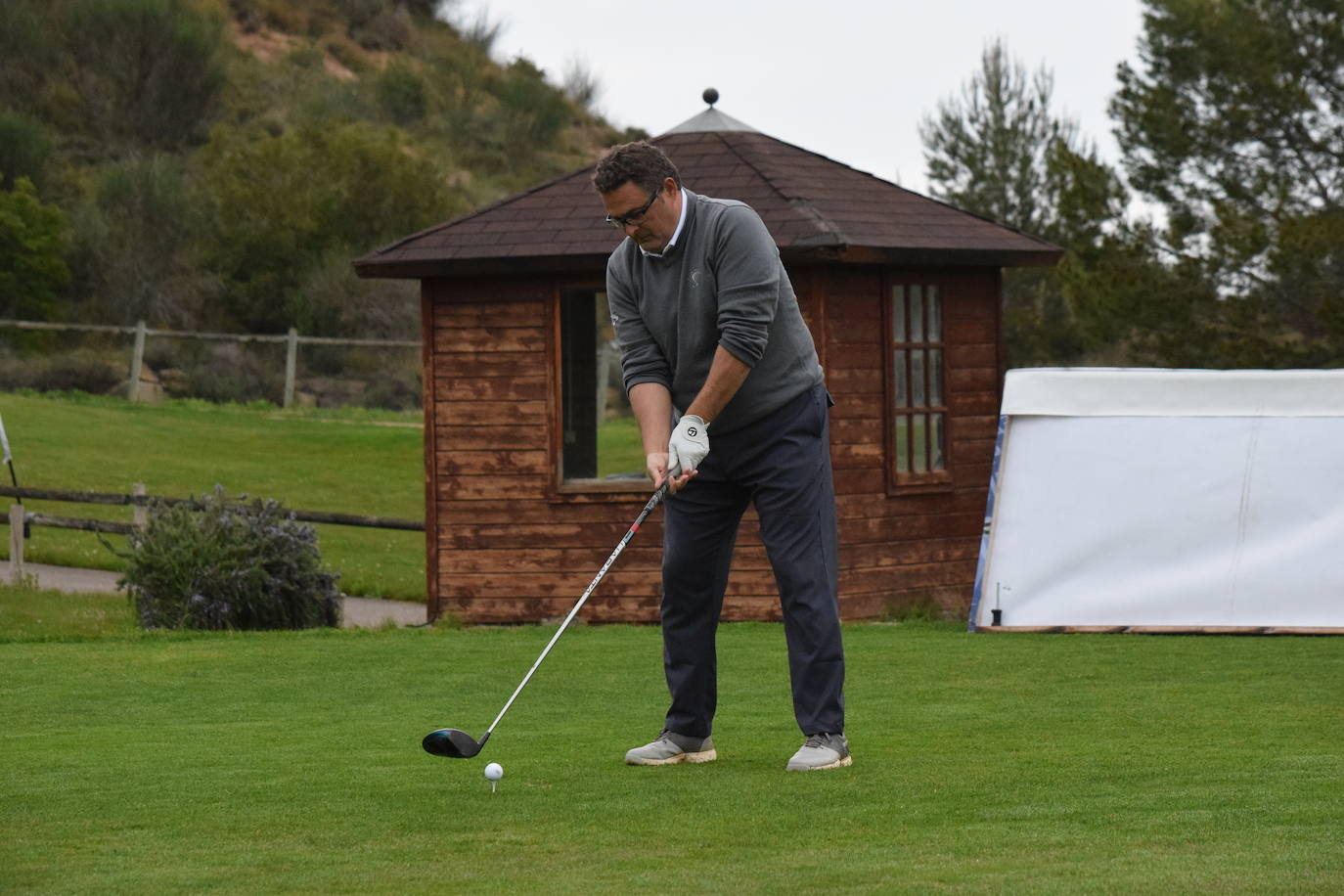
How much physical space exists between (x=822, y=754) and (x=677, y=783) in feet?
1.39

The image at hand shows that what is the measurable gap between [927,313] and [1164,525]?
3.15 metres

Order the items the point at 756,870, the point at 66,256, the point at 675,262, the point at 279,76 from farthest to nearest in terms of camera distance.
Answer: the point at 279,76 → the point at 66,256 → the point at 675,262 → the point at 756,870

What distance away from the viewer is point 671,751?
17.9 ft

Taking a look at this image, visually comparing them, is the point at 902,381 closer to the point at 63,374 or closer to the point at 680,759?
the point at 680,759

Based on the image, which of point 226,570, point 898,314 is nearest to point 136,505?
point 226,570

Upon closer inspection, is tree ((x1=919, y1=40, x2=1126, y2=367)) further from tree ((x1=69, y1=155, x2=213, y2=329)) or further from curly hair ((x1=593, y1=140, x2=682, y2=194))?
curly hair ((x1=593, y1=140, x2=682, y2=194))

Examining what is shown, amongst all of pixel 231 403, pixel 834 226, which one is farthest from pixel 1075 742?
pixel 231 403

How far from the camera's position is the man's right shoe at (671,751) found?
5.43 meters

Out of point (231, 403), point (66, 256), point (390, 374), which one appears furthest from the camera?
point (66, 256)

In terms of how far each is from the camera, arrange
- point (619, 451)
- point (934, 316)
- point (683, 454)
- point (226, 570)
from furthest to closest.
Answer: point (619, 451) → point (934, 316) → point (226, 570) → point (683, 454)

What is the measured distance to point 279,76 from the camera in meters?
54.2

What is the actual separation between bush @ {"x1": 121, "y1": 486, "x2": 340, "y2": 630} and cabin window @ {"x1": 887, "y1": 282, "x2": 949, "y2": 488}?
376 centimetres

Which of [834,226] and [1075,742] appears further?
[834,226]

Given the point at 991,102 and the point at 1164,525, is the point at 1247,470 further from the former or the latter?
the point at 991,102
